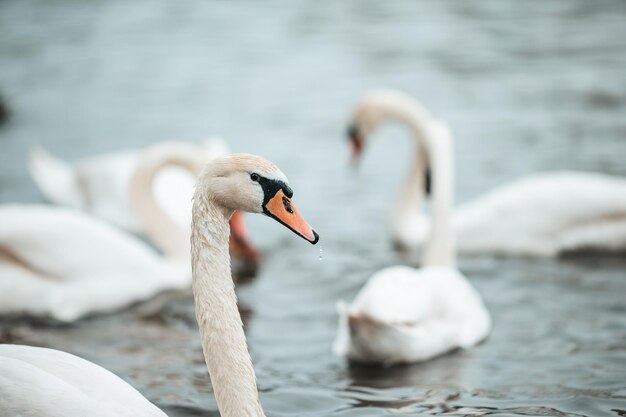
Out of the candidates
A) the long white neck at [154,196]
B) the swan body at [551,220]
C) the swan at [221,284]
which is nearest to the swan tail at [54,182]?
the long white neck at [154,196]

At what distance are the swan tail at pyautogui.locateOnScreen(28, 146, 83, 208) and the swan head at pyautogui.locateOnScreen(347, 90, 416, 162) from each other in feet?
9.01

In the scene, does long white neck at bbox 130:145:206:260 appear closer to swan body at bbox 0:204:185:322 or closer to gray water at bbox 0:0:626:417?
gray water at bbox 0:0:626:417

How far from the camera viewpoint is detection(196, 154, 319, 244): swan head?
4.62 meters

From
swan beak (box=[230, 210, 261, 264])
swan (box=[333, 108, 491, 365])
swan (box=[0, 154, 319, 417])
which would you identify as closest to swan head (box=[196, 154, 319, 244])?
swan (box=[0, 154, 319, 417])

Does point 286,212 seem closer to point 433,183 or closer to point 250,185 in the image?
point 250,185

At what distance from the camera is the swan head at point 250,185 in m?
4.62

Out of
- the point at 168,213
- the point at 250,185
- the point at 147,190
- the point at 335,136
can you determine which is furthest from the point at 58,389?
the point at 335,136

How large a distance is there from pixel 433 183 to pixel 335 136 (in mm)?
4747

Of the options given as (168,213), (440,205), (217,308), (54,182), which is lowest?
(217,308)

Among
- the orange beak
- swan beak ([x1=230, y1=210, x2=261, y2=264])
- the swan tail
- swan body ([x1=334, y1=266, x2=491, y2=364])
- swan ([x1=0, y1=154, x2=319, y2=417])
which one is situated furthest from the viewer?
the swan tail

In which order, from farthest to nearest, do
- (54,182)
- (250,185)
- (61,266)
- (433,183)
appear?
(54,182) → (433,183) → (61,266) → (250,185)

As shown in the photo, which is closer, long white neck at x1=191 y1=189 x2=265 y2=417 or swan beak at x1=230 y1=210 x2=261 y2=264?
long white neck at x1=191 y1=189 x2=265 y2=417

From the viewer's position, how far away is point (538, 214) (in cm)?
931

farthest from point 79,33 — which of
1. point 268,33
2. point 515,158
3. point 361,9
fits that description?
point 515,158
